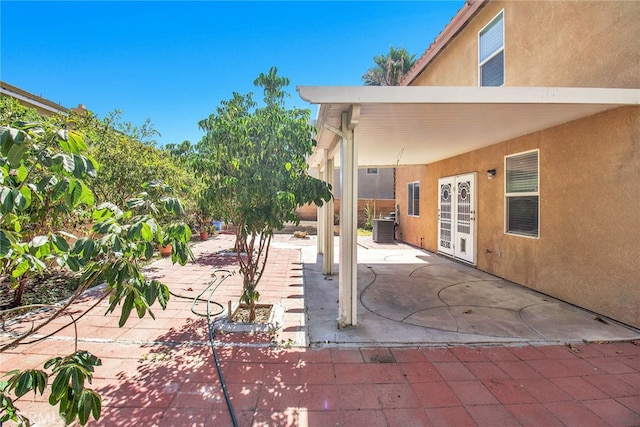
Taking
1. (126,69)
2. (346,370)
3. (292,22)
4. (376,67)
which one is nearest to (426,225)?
(292,22)

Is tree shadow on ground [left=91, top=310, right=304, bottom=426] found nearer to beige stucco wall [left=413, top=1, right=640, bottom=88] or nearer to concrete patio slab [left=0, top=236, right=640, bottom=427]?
concrete patio slab [left=0, top=236, right=640, bottom=427]

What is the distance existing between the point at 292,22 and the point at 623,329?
31.8 feet

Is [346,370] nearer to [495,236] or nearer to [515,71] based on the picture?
[495,236]

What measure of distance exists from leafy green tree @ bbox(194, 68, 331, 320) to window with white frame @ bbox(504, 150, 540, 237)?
4.36 metres

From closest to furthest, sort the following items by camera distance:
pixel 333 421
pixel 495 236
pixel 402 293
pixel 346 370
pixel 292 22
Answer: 1. pixel 333 421
2. pixel 346 370
3. pixel 402 293
4. pixel 495 236
5. pixel 292 22

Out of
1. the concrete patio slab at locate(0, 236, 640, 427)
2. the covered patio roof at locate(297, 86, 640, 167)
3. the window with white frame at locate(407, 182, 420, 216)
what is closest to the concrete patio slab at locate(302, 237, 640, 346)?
the concrete patio slab at locate(0, 236, 640, 427)

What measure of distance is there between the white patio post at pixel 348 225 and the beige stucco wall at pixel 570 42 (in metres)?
3.87

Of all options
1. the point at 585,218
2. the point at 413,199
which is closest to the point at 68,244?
the point at 585,218

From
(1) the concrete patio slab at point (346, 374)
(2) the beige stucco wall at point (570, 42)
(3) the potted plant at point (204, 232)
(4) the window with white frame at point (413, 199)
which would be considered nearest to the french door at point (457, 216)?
(4) the window with white frame at point (413, 199)

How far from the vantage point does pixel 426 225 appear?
35.8 feet

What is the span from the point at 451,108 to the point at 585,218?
2.89m

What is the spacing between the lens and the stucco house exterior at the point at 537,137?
393 cm

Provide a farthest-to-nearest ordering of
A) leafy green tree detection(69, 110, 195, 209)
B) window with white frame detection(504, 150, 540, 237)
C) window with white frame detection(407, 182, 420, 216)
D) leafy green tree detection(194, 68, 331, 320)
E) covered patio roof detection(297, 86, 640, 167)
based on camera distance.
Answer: window with white frame detection(407, 182, 420, 216) → leafy green tree detection(69, 110, 195, 209) → window with white frame detection(504, 150, 540, 237) → leafy green tree detection(194, 68, 331, 320) → covered patio roof detection(297, 86, 640, 167)

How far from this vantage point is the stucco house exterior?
393cm
